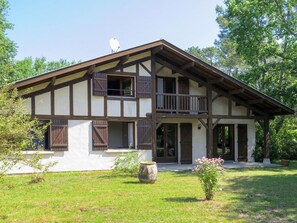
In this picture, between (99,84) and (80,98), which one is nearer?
(80,98)

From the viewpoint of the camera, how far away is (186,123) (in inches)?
680

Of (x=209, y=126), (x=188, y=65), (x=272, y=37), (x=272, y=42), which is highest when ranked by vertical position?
(x=272, y=37)

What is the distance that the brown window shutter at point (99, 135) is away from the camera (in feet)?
47.8

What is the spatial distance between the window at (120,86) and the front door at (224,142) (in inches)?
220

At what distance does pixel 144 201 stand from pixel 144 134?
25.6 feet

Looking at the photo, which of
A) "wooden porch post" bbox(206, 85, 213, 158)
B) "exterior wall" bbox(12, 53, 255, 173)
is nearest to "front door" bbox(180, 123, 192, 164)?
"wooden porch post" bbox(206, 85, 213, 158)

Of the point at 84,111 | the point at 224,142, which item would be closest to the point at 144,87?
the point at 84,111

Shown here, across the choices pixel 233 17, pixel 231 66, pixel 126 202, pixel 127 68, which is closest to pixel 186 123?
pixel 127 68

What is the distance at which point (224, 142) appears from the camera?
18.8 m

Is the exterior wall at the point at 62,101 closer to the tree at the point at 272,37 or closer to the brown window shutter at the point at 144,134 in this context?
the brown window shutter at the point at 144,134

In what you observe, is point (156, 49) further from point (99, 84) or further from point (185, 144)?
point (185, 144)

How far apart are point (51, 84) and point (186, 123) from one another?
6.93 m

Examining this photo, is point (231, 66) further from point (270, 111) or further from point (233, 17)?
point (270, 111)

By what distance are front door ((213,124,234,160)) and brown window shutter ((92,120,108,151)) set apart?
657 cm
